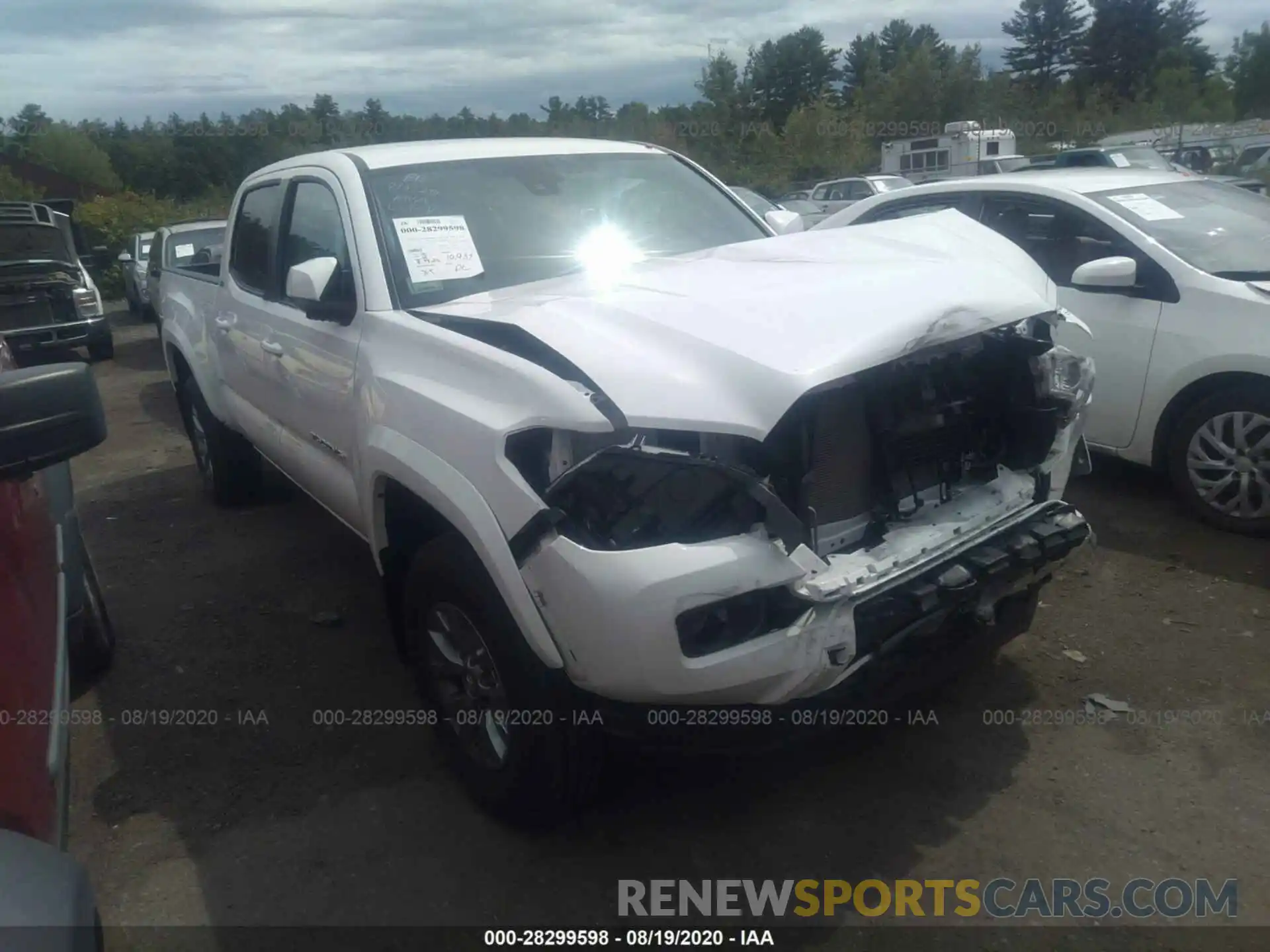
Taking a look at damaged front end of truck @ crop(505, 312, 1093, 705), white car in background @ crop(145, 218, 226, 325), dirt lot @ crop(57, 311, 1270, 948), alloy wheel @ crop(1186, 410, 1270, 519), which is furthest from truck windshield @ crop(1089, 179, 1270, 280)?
white car in background @ crop(145, 218, 226, 325)

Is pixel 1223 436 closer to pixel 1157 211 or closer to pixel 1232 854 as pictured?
pixel 1157 211

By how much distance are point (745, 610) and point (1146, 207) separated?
13.6 ft

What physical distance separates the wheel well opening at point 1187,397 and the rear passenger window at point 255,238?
4.30m

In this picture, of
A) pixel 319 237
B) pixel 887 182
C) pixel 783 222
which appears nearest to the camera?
pixel 319 237

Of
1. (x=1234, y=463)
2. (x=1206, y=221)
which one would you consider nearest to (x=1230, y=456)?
(x=1234, y=463)

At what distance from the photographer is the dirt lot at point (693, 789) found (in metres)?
2.82

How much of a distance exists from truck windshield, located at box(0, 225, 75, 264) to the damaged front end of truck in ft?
40.4

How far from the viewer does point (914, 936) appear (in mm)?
2578

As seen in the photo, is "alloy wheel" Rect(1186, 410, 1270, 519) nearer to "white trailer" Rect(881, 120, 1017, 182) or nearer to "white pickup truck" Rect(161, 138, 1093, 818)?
"white pickup truck" Rect(161, 138, 1093, 818)

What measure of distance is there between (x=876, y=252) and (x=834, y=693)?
58.9 inches

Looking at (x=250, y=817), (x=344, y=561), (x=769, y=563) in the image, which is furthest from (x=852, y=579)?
(x=344, y=561)

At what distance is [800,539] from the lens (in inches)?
93.6

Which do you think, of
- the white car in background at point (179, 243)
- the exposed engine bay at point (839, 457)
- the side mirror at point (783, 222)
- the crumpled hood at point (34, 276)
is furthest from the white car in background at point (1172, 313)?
the crumpled hood at point (34, 276)

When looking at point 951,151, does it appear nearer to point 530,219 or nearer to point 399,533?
point 530,219
